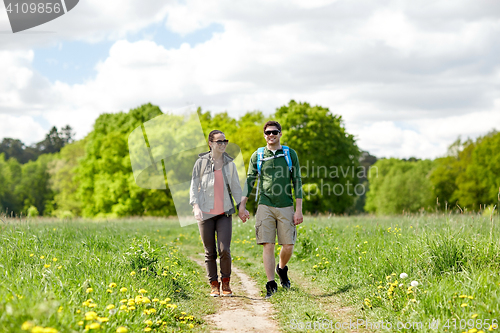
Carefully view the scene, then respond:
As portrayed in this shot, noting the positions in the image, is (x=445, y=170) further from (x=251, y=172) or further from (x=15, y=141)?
(x=15, y=141)

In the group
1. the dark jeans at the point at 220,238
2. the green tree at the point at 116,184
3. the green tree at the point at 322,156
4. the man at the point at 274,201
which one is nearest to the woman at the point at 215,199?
the dark jeans at the point at 220,238

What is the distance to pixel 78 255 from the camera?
19.1 feet

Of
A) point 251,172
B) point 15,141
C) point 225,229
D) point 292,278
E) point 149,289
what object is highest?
point 15,141

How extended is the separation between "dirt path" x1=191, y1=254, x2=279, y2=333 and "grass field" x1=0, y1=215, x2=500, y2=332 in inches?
6.2

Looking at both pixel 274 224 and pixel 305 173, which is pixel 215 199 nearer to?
pixel 274 224

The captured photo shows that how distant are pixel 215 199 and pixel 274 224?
3.16ft

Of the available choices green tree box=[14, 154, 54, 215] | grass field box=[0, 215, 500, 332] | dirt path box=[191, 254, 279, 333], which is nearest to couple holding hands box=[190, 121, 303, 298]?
dirt path box=[191, 254, 279, 333]

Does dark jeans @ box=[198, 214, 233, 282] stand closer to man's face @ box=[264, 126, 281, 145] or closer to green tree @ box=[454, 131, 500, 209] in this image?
man's face @ box=[264, 126, 281, 145]

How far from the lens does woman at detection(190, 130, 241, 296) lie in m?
6.07

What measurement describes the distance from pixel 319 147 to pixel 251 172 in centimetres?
2557

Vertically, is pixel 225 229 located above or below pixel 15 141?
below

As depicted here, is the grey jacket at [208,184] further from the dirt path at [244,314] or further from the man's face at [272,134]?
the dirt path at [244,314]

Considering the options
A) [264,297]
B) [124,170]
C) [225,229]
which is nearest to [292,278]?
[264,297]

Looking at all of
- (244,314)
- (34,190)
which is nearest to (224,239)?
(244,314)
